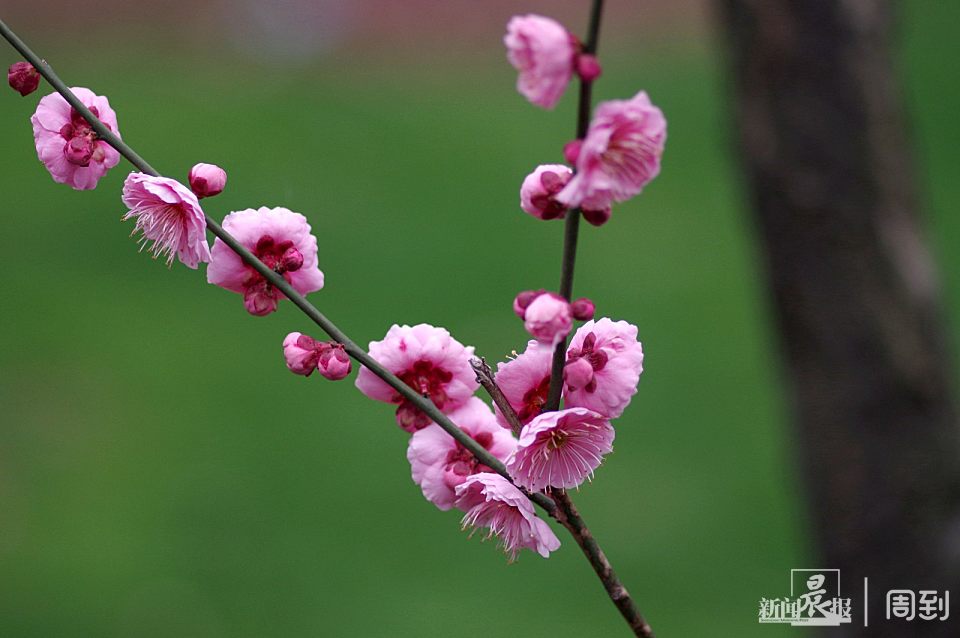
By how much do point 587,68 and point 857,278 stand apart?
1591 millimetres

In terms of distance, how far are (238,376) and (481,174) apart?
2.26m

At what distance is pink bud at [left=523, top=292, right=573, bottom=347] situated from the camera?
69cm

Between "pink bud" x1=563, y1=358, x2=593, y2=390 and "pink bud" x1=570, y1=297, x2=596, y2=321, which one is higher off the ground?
"pink bud" x1=570, y1=297, x2=596, y2=321

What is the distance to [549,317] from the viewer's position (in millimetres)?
688

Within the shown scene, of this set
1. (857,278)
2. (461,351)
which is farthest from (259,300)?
(857,278)

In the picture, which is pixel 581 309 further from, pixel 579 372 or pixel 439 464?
pixel 439 464

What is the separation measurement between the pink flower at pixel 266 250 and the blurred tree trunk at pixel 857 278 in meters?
1.44

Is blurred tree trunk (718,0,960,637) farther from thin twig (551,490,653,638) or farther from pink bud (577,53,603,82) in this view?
pink bud (577,53,603,82)

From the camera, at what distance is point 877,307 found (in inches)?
82.7

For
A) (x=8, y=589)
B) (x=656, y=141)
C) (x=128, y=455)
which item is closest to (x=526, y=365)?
(x=656, y=141)

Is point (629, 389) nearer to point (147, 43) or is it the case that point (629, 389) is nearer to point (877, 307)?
point (877, 307)

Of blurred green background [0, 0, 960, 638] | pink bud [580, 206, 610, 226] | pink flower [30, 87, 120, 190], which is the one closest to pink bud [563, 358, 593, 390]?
pink bud [580, 206, 610, 226]

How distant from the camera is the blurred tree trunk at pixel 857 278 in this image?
2.10 meters

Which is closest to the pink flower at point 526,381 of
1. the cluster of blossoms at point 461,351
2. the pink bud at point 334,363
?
the cluster of blossoms at point 461,351
